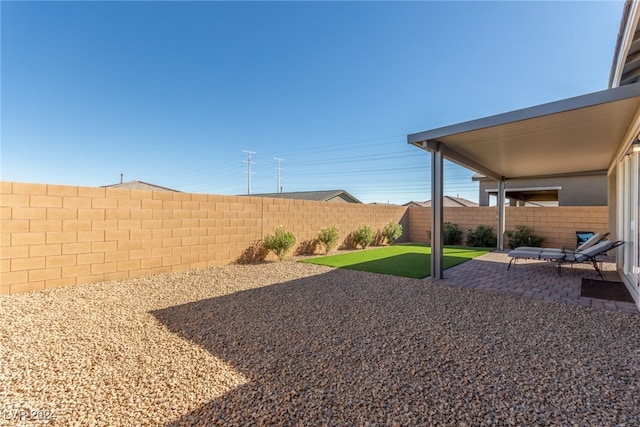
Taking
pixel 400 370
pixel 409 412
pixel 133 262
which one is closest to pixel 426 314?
pixel 400 370

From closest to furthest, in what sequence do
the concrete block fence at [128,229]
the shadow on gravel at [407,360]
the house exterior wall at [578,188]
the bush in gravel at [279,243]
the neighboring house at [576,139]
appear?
the shadow on gravel at [407,360]
the neighboring house at [576,139]
the concrete block fence at [128,229]
the bush in gravel at [279,243]
the house exterior wall at [578,188]

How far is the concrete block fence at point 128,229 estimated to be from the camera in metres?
4.68

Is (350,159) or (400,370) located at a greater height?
(350,159)

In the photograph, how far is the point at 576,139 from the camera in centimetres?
563

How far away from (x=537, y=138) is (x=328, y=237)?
627cm

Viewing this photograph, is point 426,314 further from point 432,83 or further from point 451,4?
point 432,83

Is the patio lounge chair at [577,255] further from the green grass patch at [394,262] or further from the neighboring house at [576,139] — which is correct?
the green grass patch at [394,262]

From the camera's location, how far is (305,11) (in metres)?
8.72

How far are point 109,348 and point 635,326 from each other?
5965mm

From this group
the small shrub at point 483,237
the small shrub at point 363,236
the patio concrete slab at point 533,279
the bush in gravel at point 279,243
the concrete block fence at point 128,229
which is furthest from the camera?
the small shrub at point 483,237

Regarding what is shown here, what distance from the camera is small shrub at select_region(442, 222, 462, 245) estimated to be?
1230cm

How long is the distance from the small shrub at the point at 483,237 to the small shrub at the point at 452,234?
46 cm

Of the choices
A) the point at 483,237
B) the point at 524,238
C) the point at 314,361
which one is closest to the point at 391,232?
the point at 483,237

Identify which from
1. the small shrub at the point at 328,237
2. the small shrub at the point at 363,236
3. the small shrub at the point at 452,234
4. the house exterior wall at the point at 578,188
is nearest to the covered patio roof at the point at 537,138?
the small shrub at the point at 452,234
